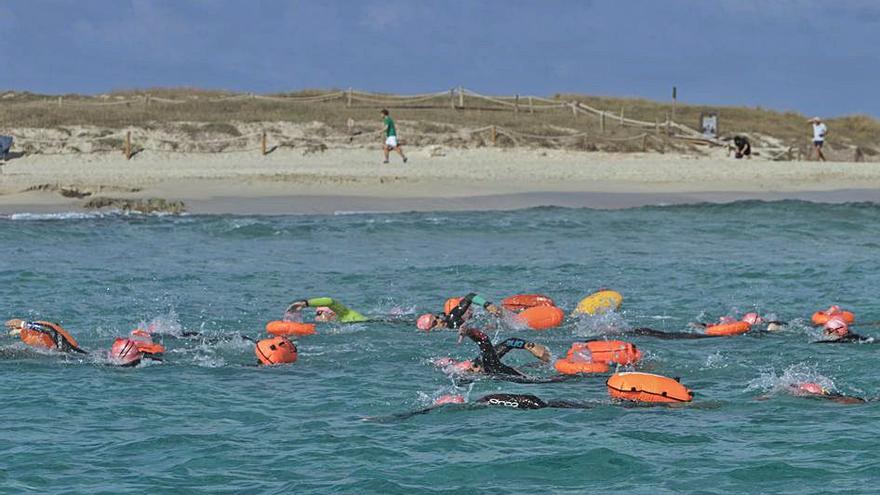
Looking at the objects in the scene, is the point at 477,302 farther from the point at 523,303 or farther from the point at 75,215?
the point at 75,215

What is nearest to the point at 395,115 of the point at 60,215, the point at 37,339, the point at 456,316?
the point at 60,215

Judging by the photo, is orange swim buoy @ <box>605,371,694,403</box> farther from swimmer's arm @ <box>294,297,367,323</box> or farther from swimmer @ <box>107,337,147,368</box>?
swimmer @ <box>107,337,147,368</box>

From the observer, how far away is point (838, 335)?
16.5 m

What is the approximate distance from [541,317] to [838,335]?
12.0 feet

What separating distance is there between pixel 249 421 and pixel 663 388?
150 inches

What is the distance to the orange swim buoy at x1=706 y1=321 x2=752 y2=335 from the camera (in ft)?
56.3

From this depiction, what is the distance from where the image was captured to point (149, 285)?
2148cm

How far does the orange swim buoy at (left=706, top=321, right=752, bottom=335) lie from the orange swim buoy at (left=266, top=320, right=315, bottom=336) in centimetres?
486

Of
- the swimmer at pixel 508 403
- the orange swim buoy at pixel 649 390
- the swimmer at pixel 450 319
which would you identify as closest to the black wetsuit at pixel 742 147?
the swimmer at pixel 450 319

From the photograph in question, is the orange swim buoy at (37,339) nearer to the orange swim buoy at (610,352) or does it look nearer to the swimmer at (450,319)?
the swimmer at (450,319)

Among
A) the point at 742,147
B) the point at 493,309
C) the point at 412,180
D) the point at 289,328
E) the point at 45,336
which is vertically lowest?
the point at 289,328

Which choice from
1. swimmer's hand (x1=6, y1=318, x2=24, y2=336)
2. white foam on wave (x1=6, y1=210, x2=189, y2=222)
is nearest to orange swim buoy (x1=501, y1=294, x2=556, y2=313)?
swimmer's hand (x1=6, y1=318, x2=24, y2=336)

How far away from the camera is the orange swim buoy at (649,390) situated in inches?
516

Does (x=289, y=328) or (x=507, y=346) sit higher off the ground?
(x=507, y=346)
